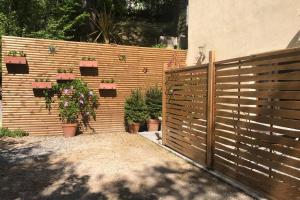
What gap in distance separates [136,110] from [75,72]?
6.80 ft

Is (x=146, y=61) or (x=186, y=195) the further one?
(x=146, y=61)

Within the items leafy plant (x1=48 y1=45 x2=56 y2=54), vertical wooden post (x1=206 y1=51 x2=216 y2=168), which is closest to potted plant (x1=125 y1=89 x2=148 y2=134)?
leafy plant (x1=48 y1=45 x2=56 y2=54)

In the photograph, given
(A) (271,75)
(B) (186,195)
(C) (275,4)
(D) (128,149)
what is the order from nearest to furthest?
(A) (271,75), (B) (186,195), (C) (275,4), (D) (128,149)

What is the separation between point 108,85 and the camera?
10336mm

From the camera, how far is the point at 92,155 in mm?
7281

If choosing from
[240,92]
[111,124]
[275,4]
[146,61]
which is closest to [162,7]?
[146,61]

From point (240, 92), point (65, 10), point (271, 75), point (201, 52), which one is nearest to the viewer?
point (271, 75)

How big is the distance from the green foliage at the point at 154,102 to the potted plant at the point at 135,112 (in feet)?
0.53

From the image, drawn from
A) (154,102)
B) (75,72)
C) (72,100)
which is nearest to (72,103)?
(72,100)

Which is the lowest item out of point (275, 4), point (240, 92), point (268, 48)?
point (240, 92)

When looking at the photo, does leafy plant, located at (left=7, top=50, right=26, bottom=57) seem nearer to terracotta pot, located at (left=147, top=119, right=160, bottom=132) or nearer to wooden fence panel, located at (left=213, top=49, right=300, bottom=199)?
terracotta pot, located at (left=147, top=119, right=160, bottom=132)

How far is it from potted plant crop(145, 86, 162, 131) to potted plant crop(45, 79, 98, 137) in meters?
1.68

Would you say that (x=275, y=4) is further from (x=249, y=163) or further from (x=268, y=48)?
(x=249, y=163)

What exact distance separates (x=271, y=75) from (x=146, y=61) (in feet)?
22.4
